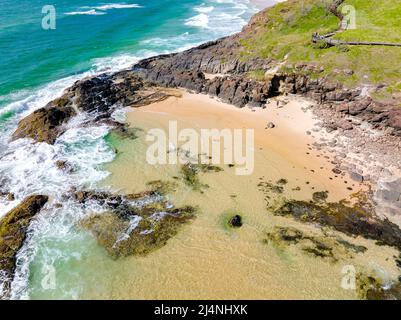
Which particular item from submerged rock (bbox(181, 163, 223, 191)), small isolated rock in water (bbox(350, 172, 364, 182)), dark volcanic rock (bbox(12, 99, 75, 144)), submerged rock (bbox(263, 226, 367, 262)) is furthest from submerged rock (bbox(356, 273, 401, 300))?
dark volcanic rock (bbox(12, 99, 75, 144))

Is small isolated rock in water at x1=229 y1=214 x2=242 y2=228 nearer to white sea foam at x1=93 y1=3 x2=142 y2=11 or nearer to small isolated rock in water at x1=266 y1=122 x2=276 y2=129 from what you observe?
small isolated rock in water at x1=266 y1=122 x2=276 y2=129

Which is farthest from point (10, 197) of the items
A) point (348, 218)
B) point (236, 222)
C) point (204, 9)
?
point (204, 9)

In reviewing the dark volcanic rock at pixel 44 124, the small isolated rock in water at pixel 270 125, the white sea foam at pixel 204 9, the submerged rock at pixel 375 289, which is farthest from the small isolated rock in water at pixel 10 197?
the white sea foam at pixel 204 9

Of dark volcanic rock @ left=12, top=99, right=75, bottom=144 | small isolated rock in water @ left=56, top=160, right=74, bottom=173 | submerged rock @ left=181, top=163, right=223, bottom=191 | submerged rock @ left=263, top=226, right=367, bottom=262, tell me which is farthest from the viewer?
dark volcanic rock @ left=12, top=99, right=75, bottom=144

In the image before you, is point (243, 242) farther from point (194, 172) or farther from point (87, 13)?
point (87, 13)

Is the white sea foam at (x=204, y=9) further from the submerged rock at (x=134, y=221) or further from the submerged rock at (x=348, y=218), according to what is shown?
the submerged rock at (x=348, y=218)

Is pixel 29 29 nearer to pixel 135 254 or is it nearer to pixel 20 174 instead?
pixel 20 174
